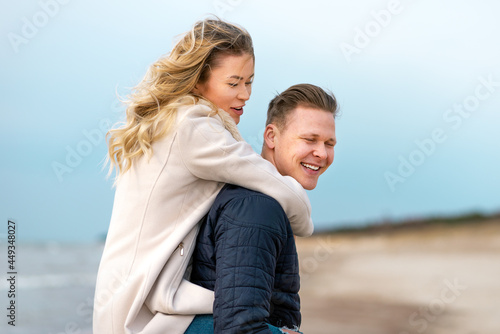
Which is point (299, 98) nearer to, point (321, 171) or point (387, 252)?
point (321, 171)

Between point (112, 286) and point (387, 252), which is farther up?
point (387, 252)

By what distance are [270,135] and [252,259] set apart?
845mm

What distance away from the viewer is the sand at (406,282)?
391 inches

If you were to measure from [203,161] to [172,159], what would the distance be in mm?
115

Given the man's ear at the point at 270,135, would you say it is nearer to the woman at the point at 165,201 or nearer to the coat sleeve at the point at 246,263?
the woman at the point at 165,201

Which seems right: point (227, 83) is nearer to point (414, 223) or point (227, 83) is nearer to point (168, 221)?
point (168, 221)

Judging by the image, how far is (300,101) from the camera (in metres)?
2.57

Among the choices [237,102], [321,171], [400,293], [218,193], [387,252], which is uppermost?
[387,252]

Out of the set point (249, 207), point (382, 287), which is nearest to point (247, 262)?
point (249, 207)

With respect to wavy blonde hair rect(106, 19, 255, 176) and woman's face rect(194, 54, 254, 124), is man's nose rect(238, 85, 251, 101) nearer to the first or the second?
woman's face rect(194, 54, 254, 124)

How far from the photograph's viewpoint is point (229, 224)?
1961 mm

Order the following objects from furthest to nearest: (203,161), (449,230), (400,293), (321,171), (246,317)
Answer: (449,230), (400,293), (321,171), (203,161), (246,317)

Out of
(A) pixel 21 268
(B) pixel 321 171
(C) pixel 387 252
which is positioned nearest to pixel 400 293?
(C) pixel 387 252

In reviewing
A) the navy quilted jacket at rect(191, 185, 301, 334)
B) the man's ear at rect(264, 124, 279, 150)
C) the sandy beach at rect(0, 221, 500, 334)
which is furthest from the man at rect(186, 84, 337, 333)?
the sandy beach at rect(0, 221, 500, 334)
